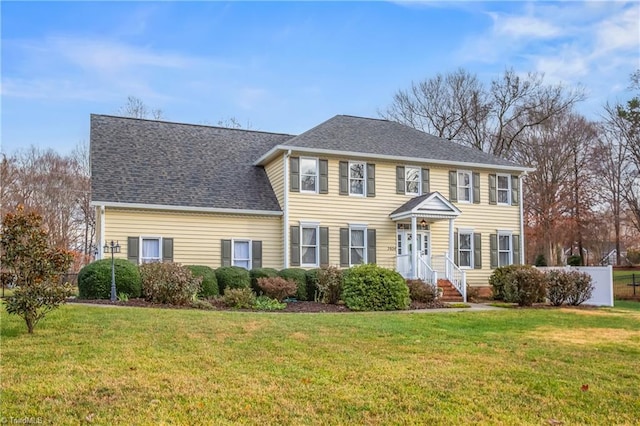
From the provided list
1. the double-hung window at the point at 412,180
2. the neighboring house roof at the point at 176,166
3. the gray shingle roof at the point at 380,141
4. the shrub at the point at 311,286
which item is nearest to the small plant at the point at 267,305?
the shrub at the point at 311,286

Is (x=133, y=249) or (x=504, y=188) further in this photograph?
(x=504, y=188)

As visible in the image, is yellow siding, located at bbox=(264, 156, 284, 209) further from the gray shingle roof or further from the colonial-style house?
the gray shingle roof

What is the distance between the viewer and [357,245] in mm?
20969

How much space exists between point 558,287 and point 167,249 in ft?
41.9

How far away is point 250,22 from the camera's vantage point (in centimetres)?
1302

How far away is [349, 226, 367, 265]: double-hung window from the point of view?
68.4 feet

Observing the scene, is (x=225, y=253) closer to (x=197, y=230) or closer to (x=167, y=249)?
(x=197, y=230)

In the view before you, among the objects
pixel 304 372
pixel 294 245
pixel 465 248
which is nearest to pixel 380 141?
pixel 465 248

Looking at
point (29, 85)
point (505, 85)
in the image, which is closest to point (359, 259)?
point (29, 85)

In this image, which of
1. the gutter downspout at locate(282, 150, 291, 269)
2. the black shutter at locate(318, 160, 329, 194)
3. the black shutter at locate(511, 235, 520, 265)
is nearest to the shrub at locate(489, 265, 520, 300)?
the black shutter at locate(511, 235, 520, 265)

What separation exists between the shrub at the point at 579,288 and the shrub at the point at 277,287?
888cm

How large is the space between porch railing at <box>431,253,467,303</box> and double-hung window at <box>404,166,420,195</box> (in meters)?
2.80

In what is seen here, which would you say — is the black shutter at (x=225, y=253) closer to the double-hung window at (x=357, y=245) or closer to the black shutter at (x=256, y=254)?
the black shutter at (x=256, y=254)

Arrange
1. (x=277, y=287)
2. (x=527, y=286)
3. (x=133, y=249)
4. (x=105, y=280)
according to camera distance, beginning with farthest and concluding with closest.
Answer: (x=133, y=249) < (x=527, y=286) < (x=277, y=287) < (x=105, y=280)
